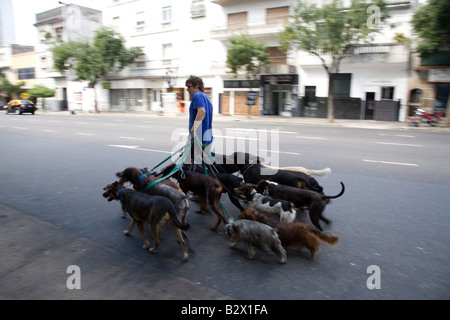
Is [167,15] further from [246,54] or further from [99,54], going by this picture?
[246,54]

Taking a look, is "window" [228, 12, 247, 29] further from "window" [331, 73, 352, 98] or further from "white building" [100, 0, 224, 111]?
"window" [331, 73, 352, 98]

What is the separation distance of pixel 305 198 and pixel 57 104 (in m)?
44.5

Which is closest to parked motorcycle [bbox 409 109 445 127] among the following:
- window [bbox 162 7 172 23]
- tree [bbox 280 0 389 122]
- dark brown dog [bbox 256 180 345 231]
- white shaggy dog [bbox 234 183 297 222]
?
tree [bbox 280 0 389 122]

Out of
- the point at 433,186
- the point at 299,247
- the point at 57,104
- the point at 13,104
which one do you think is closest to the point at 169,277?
the point at 299,247

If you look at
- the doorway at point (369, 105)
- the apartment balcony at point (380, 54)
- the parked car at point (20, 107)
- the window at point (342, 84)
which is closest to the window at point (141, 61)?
the parked car at point (20, 107)

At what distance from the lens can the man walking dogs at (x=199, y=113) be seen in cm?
491

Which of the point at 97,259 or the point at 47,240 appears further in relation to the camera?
the point at 47,240

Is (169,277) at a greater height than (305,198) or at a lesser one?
lesser

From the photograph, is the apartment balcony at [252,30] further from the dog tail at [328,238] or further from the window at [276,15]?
the dog tail at [328,238]

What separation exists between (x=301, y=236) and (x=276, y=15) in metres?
26.6

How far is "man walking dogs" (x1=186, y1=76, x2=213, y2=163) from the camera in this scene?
4.91 m

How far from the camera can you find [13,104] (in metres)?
30.5

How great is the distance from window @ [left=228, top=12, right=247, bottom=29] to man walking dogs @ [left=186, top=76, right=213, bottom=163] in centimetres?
2529
